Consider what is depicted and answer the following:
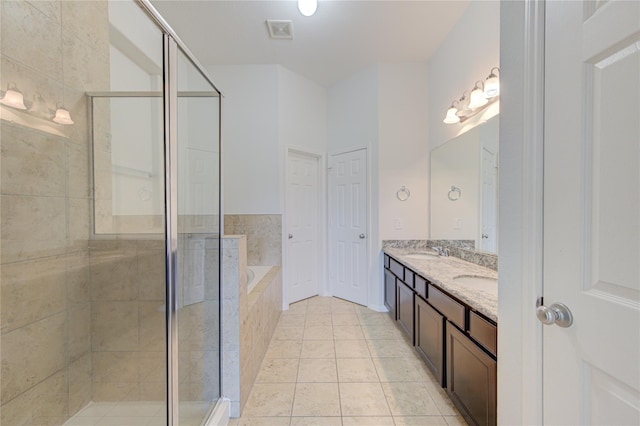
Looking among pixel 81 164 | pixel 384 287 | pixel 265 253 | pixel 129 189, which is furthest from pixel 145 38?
pixel 384 287

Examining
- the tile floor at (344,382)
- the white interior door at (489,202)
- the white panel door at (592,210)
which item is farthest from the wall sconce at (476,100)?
the tile floor at (344,382)

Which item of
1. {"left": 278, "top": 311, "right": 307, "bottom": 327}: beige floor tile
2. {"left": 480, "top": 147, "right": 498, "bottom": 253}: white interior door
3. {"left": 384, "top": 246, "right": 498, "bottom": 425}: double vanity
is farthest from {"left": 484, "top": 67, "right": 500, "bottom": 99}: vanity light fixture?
{"left": 278, "top": 311, "right": 307, "bottom": 327}: beige floor tile

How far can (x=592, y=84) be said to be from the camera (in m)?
0.66

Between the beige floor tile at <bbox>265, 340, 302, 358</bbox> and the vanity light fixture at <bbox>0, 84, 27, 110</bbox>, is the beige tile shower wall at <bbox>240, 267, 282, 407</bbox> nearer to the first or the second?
the beige floor tile at <bbox>265, 340, 302, 358</bbox>

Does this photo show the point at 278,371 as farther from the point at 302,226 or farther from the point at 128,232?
the point at 302,226

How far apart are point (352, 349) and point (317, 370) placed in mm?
424

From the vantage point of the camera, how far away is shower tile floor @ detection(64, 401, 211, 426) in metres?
1.33

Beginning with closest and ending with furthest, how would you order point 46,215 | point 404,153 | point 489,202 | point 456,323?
1. point 46,215
2. point 456,323
3. point 489,202
4. point 404,153

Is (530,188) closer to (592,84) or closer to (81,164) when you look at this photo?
(592,84)

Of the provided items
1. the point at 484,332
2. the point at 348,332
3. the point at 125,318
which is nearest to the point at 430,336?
the point at 484,332

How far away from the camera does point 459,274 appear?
177cm

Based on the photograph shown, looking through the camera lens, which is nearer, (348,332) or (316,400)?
(316,400)

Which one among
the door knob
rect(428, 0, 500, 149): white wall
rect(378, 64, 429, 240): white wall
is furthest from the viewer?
rect(378, 64, 429, 240): white wall

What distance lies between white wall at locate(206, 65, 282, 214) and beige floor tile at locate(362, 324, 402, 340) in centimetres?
170
